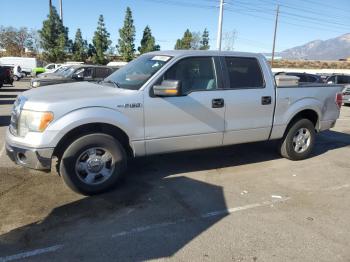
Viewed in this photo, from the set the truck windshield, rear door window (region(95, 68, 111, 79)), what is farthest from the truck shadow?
rear door window (region(95, 68, 111, 79))

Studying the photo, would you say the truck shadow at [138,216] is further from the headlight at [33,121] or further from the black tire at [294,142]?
the black tire at [294,142]

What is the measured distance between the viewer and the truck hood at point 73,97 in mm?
4551

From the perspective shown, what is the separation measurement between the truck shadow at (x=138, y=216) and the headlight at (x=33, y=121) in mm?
946

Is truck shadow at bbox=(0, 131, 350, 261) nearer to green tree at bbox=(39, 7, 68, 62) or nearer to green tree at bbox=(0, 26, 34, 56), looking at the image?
green tree at bbox=(39, 7, 68, 62)

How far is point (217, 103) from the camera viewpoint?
560 centimetres

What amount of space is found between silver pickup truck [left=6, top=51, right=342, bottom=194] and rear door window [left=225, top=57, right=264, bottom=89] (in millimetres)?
17

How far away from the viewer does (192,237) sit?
3.87m

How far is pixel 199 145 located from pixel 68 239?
8.41 ft

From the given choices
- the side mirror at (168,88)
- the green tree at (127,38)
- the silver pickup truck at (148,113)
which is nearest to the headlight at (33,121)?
the silver pickup truck at (148,113)

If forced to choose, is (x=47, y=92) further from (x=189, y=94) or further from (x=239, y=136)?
(x=239, y=136)

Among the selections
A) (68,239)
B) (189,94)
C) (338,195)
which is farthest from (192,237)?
(338,195)

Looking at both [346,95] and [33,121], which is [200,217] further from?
[346,95]

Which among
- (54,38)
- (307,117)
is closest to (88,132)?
(307,117)

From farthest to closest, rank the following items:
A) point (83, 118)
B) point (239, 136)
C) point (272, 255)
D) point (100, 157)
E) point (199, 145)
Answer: point (239, 136), point (199, 145), point (100, 157), point (83, 118), point (272, 255)
